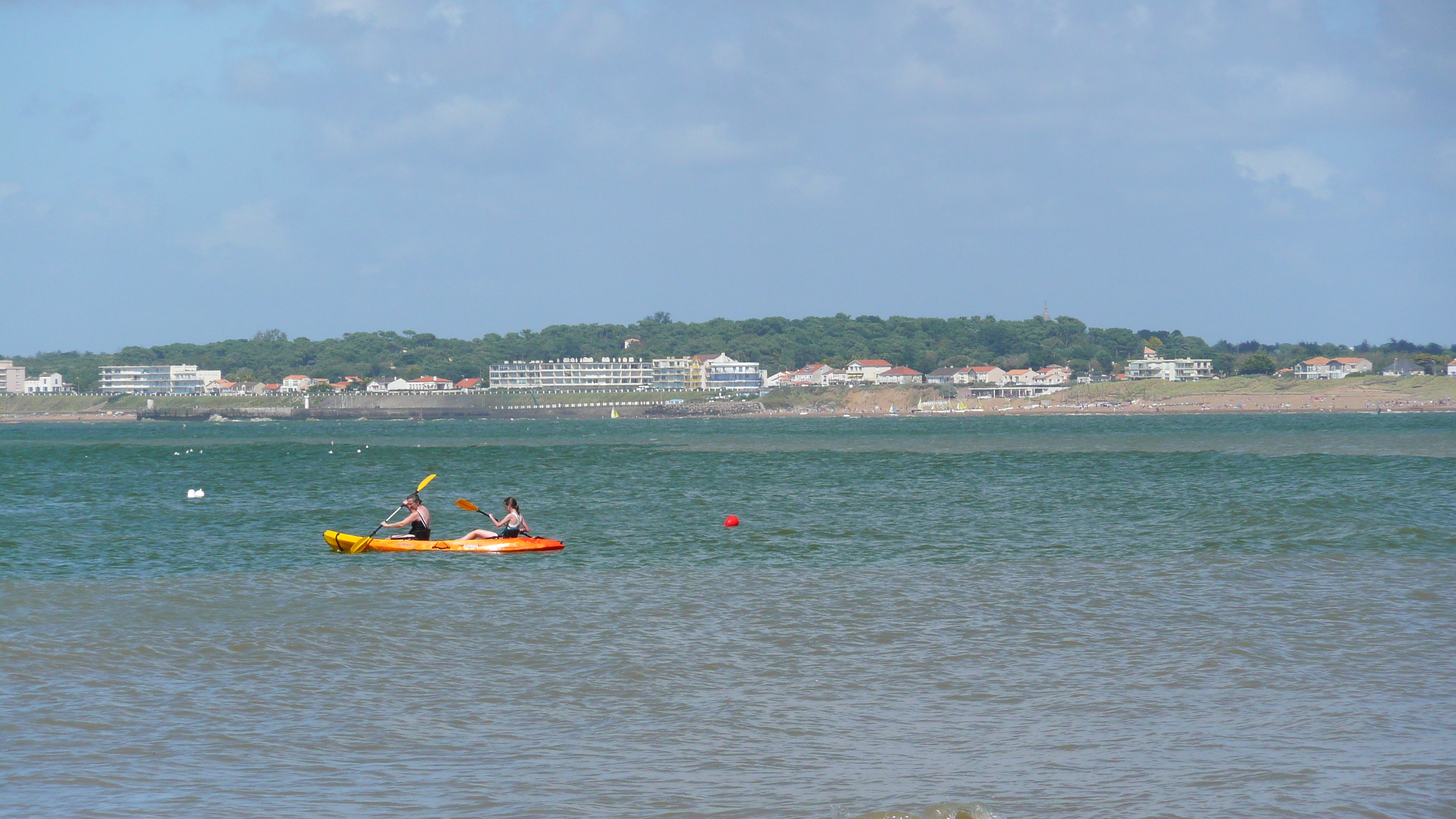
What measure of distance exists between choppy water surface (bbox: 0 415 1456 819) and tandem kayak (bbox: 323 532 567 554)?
0.35 metres

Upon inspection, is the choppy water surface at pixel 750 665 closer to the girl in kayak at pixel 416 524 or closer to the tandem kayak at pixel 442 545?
the tandem kayak at pixel 442 545

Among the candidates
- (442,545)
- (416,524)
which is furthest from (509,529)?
(416,524)

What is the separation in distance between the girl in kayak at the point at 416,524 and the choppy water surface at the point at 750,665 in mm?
1483

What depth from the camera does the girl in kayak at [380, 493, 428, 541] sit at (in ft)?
84.2

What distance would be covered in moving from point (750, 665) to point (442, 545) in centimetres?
1314

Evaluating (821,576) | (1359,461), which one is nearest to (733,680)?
(821,576)

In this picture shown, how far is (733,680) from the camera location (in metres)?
12.8

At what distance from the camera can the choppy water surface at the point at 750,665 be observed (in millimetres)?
9258

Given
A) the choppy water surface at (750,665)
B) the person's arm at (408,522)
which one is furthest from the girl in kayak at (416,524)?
the choppy water surface at (750,665)

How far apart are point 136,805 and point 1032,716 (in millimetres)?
7582

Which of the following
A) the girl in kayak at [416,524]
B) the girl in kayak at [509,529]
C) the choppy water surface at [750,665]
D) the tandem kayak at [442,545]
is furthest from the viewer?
the girl in kayak at [416,524]

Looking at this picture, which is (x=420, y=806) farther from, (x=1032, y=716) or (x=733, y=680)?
(x=1032, y=716)

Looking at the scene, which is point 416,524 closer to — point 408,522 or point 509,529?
point 408,522

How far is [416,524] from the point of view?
2577 centimetres
